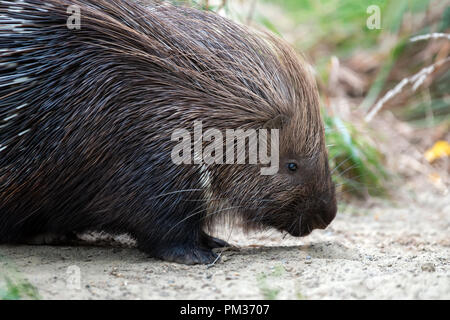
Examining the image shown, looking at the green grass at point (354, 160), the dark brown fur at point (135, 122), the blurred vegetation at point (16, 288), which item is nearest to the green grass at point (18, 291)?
the blurred vegetation at point (16, 288)

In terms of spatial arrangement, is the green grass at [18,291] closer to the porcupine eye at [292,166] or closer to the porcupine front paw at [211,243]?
the porcupine front paw at [211,243]

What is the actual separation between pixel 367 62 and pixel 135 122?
4.94m

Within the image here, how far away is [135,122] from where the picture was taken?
3297 millimetres

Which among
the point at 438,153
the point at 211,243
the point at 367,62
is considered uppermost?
the point at 367,62

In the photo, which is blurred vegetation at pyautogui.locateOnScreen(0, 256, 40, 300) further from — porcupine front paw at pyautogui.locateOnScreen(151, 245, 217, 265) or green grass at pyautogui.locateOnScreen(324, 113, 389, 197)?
green grass at pyautogui.locateOnScreen(324, 113, 389, 197)

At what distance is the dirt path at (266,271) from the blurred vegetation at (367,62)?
1288 millimetres

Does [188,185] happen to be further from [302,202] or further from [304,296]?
[304,296]

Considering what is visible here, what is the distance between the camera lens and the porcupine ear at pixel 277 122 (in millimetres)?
3453

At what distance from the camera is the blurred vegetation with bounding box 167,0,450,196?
18.5 ft

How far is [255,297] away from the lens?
2707 millimetres

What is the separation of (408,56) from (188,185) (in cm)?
480

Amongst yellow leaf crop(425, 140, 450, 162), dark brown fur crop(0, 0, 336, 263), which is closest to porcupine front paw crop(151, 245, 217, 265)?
dark brown fur crop(0, 0, 336, 263)

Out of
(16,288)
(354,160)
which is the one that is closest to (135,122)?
(16,288)

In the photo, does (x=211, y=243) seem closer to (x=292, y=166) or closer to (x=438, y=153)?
(x=292, y=166)
